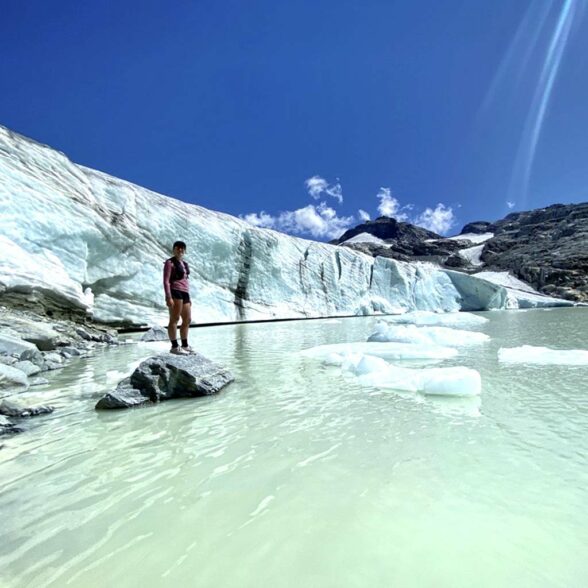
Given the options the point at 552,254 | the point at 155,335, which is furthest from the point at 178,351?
the point at 552,254

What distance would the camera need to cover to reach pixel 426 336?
9.59 metres

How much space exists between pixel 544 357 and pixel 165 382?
5480mm

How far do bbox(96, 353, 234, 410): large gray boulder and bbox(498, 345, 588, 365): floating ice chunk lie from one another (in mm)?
4571

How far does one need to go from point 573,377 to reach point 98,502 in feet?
16.6

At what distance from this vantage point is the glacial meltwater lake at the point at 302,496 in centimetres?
144

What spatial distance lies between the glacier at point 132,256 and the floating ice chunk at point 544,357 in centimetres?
1171

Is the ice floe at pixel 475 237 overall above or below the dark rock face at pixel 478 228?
below

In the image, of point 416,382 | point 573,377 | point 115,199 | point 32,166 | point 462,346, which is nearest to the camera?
point 416,382

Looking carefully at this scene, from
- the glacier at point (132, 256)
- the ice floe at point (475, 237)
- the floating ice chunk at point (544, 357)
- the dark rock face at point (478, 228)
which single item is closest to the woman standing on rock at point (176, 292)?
the floating ice chunk at point (544, 357)

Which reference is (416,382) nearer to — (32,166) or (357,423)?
(357,423)

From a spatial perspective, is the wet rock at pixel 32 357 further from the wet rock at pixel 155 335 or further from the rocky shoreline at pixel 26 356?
the wet rock at pixel 155 335

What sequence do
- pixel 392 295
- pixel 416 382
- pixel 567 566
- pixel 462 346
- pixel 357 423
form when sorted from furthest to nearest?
pixel 392 295 → pixel 462 346 → pixel 416 382 → pixel 357 423 → pixel 567 566

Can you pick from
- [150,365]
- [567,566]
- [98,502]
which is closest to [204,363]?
[150,365]

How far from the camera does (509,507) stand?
1.82 m
